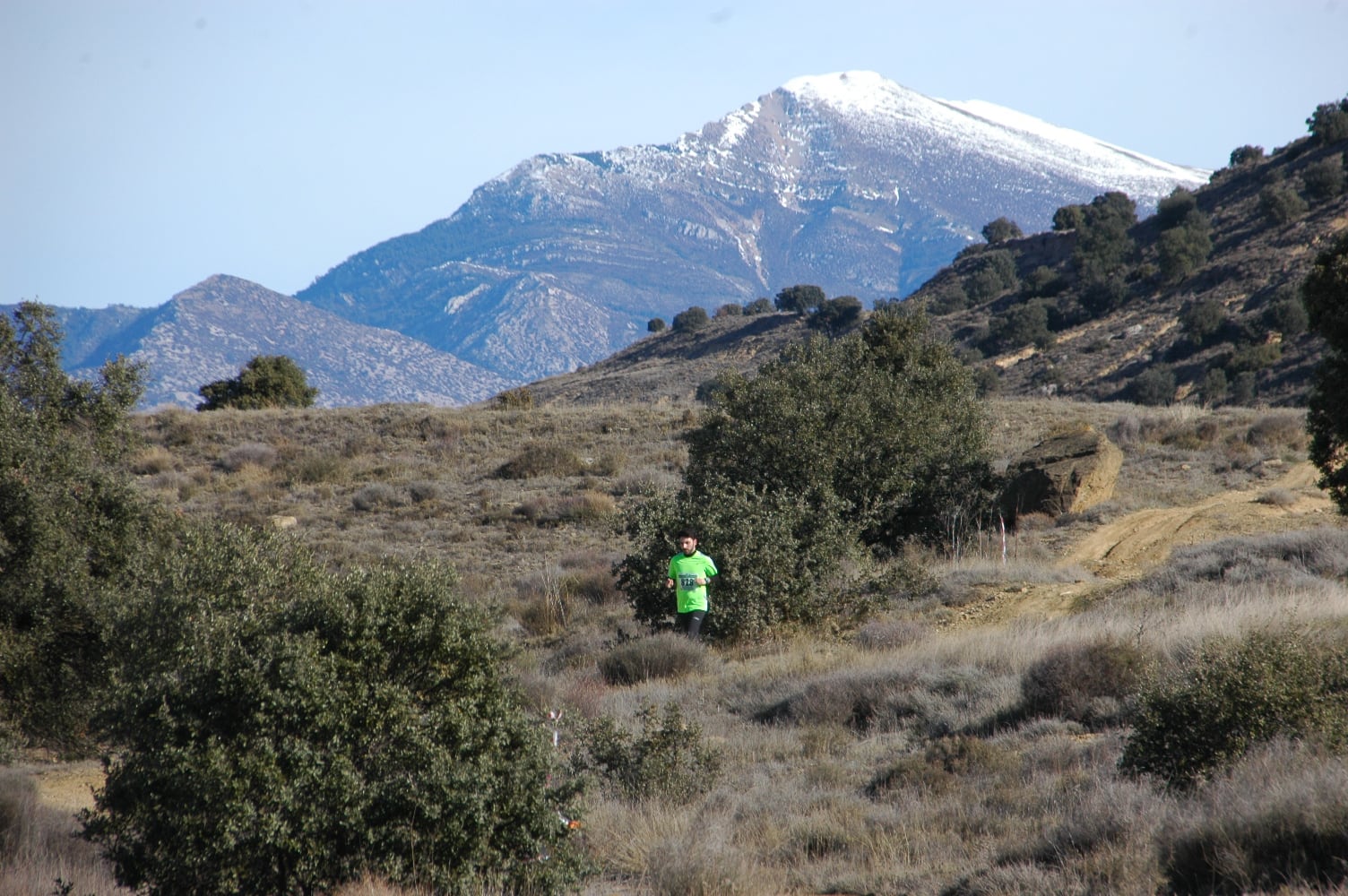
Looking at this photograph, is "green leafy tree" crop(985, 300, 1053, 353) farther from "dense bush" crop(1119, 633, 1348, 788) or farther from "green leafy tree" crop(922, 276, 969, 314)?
"dense bush" crop(1119, 633, 1348, 788)

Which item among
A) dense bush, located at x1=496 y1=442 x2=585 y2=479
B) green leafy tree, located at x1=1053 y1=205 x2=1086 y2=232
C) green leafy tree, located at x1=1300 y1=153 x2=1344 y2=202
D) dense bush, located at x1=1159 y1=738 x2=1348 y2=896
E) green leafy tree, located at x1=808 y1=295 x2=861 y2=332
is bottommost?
dense bush, located at x1=1159 y1=738 x2=1348 y2=896

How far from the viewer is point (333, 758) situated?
5.34 metres

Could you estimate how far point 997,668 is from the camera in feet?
33.3

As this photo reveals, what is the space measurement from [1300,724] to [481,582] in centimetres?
1709

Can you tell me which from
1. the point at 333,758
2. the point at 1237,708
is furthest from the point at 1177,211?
the point at 333,758

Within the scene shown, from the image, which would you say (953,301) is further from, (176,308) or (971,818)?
(176,308)

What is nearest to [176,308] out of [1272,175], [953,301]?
[953,301]

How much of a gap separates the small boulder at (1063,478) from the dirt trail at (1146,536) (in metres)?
1.00

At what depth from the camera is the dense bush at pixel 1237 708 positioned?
18.9 feet

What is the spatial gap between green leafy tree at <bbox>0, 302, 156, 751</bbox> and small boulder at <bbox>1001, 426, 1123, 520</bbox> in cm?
1547

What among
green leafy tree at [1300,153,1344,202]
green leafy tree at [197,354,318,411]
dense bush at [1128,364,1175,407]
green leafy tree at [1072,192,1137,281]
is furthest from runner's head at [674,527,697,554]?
green leafy tree at [1300,153,1344,202]

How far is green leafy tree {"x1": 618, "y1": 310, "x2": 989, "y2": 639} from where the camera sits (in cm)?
1447

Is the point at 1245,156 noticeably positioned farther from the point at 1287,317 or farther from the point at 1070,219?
the point at 1287,317

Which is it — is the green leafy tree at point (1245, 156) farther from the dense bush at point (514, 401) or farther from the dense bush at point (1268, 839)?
the dense bush at point (1268, 839)
